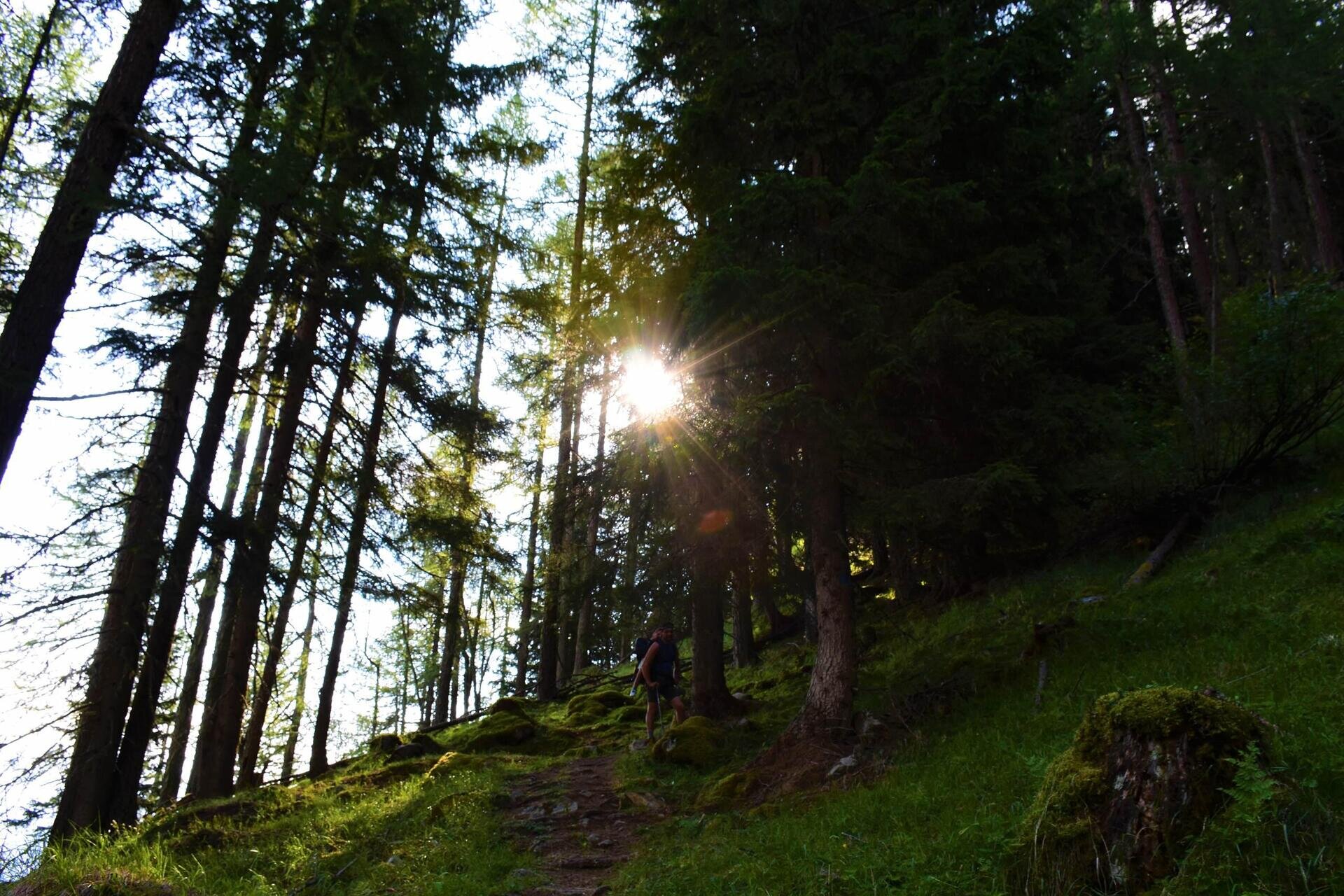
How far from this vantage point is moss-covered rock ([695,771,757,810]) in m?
7.37

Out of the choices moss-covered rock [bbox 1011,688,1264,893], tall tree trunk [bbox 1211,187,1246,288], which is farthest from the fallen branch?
tall tree trunk [bbox 1211,187,1246,288]

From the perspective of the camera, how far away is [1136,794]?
352 cm

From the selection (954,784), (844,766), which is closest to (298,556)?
(844,766)

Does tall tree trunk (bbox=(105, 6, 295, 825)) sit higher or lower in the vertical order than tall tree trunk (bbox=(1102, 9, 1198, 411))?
lower

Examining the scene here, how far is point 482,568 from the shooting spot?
41.3 feet

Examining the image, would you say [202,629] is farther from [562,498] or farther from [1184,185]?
[1184,185]

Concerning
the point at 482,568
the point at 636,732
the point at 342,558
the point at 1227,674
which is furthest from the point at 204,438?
the point at 1227,674

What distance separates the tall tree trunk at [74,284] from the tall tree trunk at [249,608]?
1.68 meters

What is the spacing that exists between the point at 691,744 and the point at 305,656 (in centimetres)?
992

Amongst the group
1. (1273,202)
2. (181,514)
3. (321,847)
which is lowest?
(321,847)

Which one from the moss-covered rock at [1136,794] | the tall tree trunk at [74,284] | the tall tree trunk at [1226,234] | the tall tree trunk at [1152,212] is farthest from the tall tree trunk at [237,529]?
the tall tree trunk at [1226,234]

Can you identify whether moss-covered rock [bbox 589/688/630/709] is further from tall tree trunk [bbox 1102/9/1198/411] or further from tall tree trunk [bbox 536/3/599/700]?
tall tree trunk [bbox 1102/9/1198/411]

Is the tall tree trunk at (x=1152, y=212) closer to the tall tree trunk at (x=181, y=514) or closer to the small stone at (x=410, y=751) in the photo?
the tall tree trunk at (x=181, y=514)

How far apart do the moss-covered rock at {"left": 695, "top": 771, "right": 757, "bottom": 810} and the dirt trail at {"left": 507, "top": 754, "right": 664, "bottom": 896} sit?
0.51 meters
